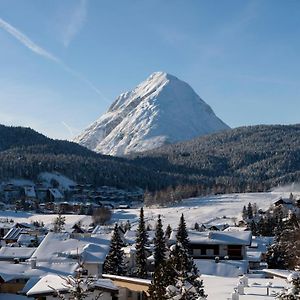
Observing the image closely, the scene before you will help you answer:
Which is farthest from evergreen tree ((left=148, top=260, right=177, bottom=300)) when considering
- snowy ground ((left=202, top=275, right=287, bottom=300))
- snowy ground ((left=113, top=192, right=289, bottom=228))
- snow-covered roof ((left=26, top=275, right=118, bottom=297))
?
snowy ground ((left=113, top=192, right=289, bottom=228))

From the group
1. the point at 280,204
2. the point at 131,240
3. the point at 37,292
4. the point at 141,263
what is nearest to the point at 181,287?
the point at 37,292

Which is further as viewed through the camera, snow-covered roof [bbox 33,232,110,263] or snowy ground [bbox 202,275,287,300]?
snow-covered roof [bbox 33,232,110,263]

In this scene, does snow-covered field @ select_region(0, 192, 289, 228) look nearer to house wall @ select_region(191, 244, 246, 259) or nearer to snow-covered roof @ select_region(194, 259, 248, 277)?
house wall @ select_region(191, 244, 246, 259)

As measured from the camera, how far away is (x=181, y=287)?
1655 cm

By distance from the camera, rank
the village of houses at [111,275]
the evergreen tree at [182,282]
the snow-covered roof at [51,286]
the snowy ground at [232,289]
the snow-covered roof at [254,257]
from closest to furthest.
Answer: the evergreen tree at [182,282], the snowy ground at [232,289], the snow-covered roof at [51,286], the village of houses at [111,275], the snow-covered roof at [254,257]

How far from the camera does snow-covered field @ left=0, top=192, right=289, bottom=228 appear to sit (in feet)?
488

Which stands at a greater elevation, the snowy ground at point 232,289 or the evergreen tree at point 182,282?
the evergreen tree at point 182,282

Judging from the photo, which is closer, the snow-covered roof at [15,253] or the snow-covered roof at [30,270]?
the snow-covered roof at [30,270]

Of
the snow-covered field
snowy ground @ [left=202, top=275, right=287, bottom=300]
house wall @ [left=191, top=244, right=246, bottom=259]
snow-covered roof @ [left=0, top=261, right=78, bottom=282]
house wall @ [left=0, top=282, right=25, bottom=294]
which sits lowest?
house wall @ [left=0, top=282, right=25, bottom=294]

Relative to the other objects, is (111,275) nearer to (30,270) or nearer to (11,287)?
(11,287)

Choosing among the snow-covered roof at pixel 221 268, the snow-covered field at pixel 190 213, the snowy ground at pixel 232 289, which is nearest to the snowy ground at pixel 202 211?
the snow-covered field at pixel 190 213

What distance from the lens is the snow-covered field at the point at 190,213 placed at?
488 ft

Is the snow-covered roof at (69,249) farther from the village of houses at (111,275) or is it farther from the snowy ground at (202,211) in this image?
the snowy ground at (202,211)

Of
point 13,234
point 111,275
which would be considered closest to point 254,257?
point 111,275
